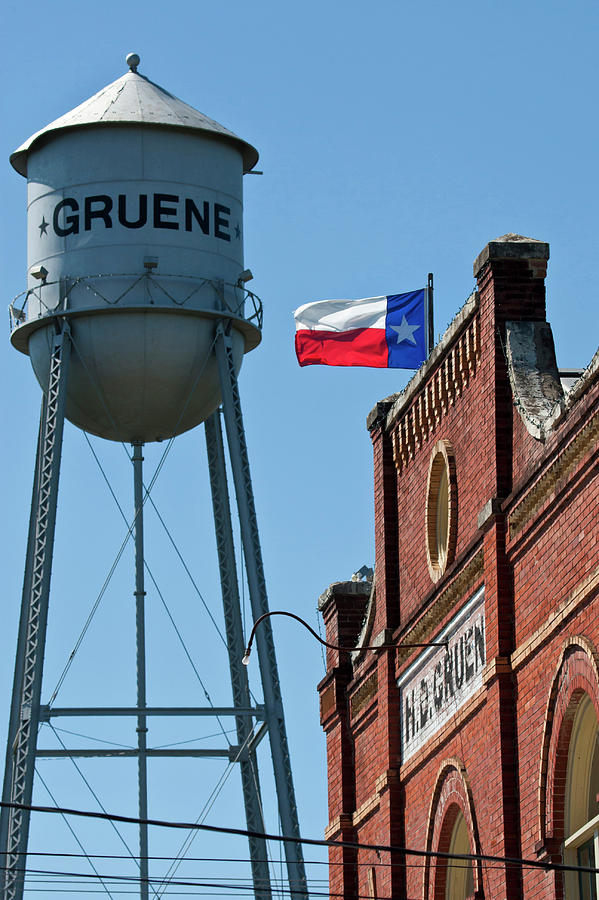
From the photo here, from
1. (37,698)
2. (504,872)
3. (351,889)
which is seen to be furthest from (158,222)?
(504,872)

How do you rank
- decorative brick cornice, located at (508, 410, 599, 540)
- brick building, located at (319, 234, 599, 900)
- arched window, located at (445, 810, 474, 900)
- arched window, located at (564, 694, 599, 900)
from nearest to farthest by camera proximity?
decorative brick cornice, located at (508, 410, 599, 540) < arched window, located at (564, 694, 599, 900) < brick building, located at (319, 234, 599, 900) < arched window, located at (445, 810, 474, 900)

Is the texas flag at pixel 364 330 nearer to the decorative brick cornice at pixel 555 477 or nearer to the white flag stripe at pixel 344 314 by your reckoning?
the white flag stripe at pixel 344 314

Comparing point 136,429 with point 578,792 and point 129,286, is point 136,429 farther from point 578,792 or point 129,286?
point 578,792

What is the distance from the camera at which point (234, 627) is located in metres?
31.9

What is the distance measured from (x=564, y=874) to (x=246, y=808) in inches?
503

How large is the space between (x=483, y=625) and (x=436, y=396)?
3.04 metres

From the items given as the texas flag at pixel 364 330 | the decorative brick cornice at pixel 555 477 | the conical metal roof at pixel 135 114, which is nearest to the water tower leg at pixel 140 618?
the conical metal roof at pixel 135 114

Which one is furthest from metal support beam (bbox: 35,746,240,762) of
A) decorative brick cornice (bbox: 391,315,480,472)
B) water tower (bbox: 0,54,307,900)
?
decorative brick cornice (bbox: 391,315,480,472)

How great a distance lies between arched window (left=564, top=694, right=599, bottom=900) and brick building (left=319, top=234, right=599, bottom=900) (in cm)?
2

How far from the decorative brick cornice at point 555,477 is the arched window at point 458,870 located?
350cm

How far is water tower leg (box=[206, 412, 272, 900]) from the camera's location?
30766 millimetres

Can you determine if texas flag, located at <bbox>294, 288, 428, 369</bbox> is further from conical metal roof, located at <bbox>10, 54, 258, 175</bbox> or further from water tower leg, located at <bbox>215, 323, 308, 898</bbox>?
conical metal roof, located at <bbox>10, 54, 258, 175</bbox>

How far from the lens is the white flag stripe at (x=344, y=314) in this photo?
24.9m

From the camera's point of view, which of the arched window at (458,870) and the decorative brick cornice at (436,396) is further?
the arched window at (458,870)
